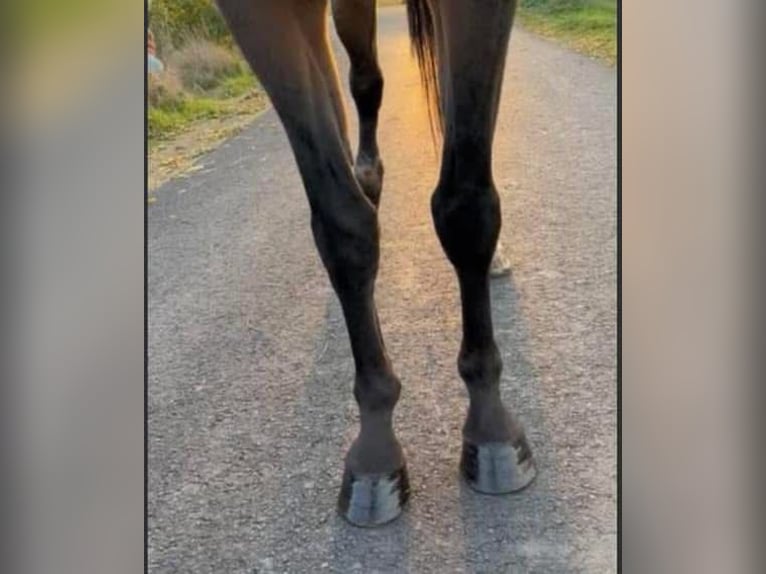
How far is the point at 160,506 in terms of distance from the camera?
26.7 inches

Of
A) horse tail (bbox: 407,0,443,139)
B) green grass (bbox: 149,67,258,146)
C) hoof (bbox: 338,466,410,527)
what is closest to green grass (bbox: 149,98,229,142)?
green grass (bbox: 149,67,258,146)

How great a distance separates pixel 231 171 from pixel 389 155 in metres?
0.12

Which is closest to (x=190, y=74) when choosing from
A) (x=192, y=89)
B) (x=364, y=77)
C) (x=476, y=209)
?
(x=192, y=89)

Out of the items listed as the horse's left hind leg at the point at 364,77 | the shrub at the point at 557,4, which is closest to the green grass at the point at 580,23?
the shrub at the point at 557,4

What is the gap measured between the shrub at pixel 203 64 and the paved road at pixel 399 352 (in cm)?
4

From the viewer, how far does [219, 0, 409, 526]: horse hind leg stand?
647 mm

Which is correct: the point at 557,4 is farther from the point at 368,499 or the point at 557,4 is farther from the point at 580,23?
the point at 368,499

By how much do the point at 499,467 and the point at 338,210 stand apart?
226mm

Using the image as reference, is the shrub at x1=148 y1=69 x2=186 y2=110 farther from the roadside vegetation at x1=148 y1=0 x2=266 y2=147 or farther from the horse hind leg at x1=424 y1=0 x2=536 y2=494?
the horse hind leg at x1=424 y1=0 x2=536 y2=494

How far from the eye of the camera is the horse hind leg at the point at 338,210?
0.65 m

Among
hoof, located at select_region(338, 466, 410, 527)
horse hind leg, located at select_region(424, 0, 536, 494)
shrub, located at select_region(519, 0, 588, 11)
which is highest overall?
shrub, located at select_region(519, 0, 588, 11)

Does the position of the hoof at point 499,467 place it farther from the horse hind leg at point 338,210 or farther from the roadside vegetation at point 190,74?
the roadside vegetation at point 190,74

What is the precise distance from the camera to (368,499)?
699 millimetres
